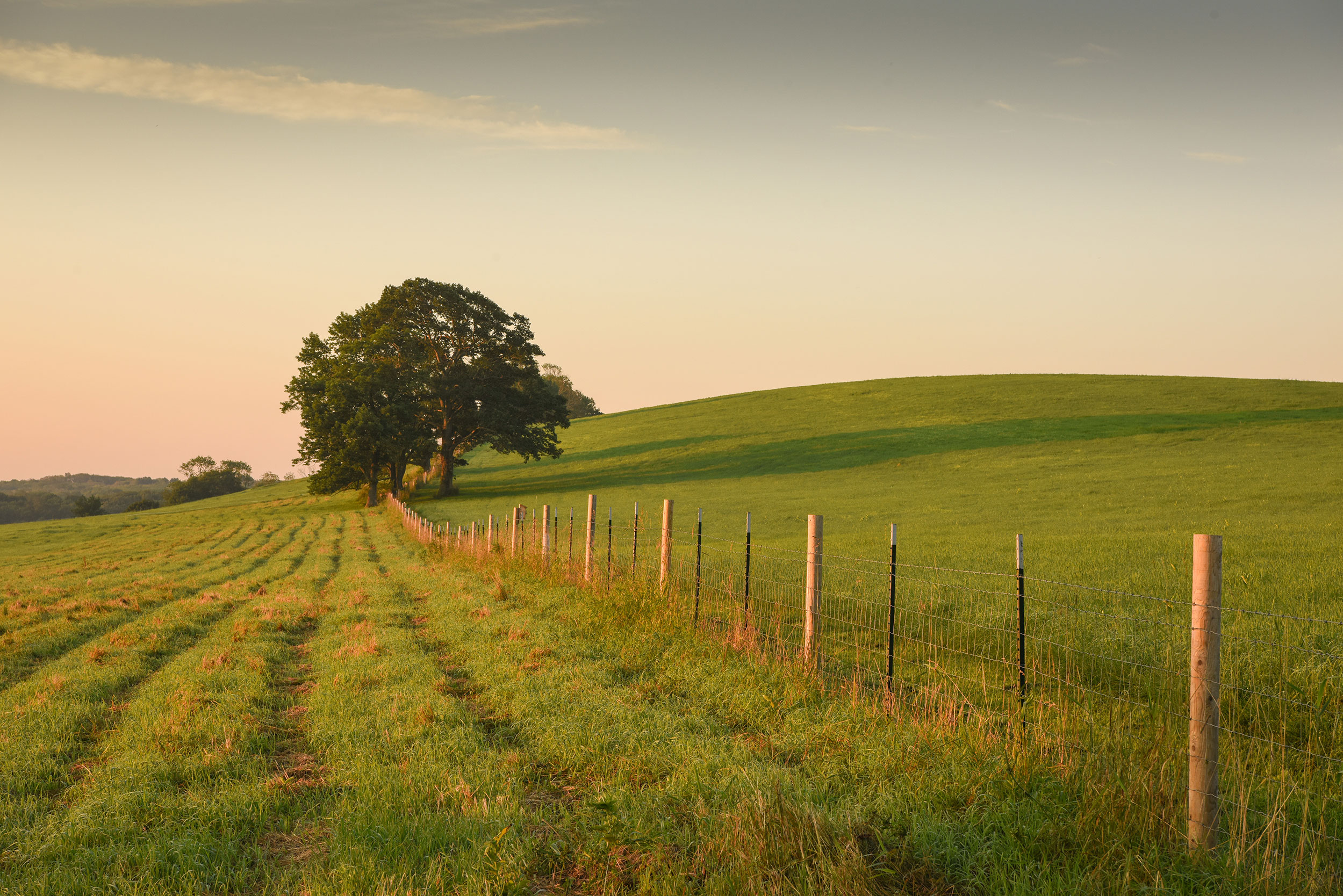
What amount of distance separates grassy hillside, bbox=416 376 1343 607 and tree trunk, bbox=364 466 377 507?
3467 millimetres

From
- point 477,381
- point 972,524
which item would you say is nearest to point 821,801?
point 972,524

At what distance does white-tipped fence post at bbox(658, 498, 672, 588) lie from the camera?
12.4 m

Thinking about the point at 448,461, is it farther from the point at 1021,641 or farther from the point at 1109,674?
the point at 1021,641

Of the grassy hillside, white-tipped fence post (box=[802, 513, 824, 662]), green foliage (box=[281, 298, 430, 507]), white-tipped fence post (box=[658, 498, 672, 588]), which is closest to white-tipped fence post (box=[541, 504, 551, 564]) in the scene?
white-tipped fence post (box=[658, 498, 672, 588])

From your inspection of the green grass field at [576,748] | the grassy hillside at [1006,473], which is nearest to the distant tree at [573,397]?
the grassy hillside at [1006,473]

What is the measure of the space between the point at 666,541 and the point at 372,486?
47.4 metres

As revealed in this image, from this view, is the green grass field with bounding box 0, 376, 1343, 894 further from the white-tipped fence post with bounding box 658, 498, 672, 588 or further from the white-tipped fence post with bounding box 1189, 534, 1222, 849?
the white-tipped fence post with bounding box 658, 498, 672, 588

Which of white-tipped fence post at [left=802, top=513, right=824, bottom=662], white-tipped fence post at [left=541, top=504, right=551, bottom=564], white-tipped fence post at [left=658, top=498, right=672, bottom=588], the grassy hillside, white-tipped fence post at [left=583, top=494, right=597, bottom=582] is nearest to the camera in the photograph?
white-tipped fence post at [left=802, top=513, right=824, bottom=662]

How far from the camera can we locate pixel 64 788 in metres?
6.00

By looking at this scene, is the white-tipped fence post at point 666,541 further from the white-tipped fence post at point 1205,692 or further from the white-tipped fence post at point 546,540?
the white-tipped fence post at point 1205,692

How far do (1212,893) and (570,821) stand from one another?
3.41 meters

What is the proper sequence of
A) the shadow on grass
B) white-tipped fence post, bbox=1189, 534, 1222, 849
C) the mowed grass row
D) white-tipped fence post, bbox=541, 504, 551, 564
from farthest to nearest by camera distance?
the shadow on grass < white-tipped fence post, bbox=541, 504, 551, 564 < white-tipped fence post, bbox=1189, 534, 1222, 849 < the mowed grass row

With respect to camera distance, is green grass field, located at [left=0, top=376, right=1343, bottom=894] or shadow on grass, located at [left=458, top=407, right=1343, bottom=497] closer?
green grass field, located at [left=0, top=376, right=1343, bottom=894]

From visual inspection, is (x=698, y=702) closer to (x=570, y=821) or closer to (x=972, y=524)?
(x=570, y=821)
